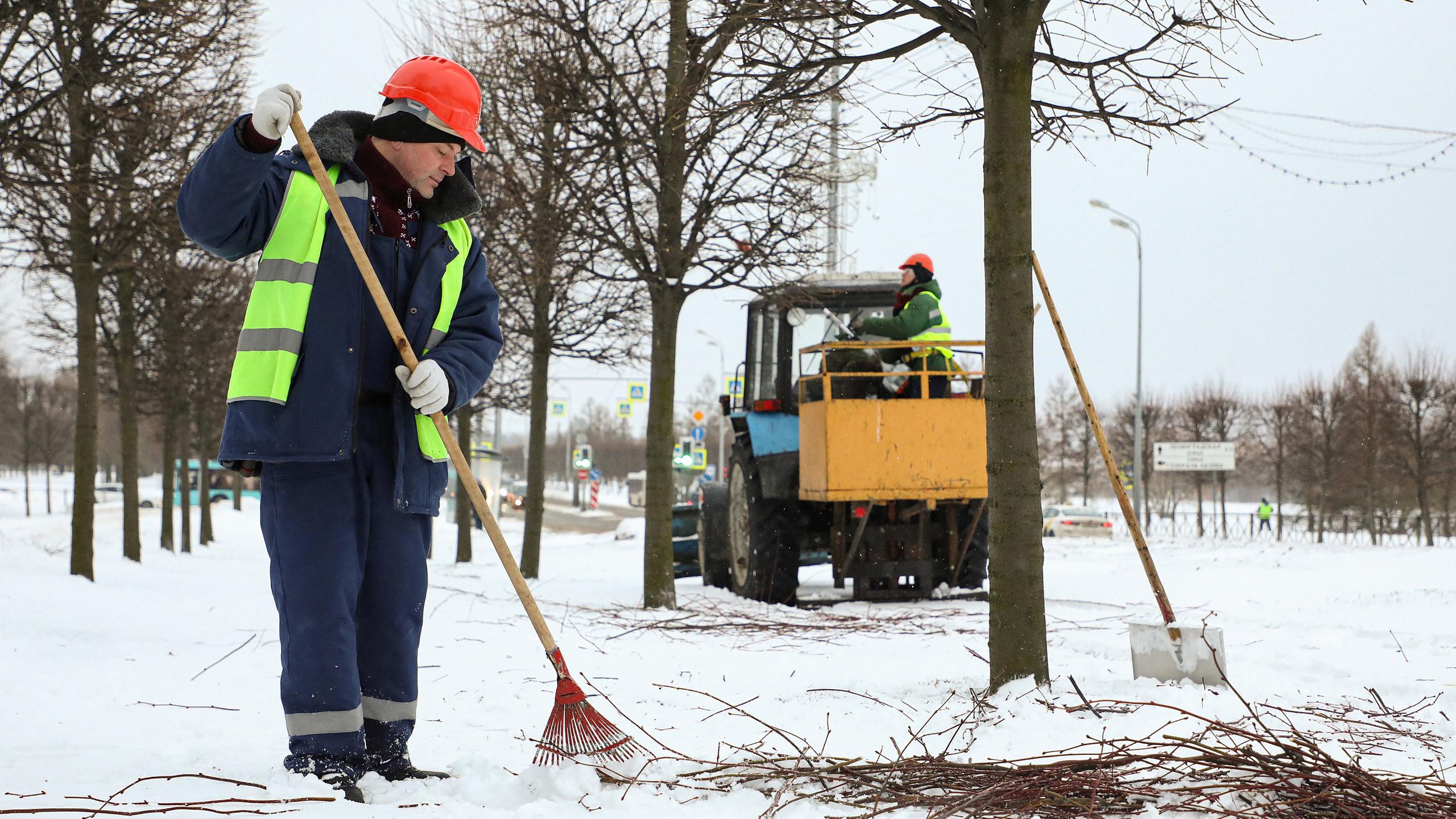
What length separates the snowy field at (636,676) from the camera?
114 inches

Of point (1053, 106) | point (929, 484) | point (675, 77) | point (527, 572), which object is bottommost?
point (527, 572)

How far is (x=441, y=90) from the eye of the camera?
9.90 ft

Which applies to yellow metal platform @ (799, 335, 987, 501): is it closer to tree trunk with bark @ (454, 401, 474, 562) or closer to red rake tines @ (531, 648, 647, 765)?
red rake tines @ (531, 648, 647, 765)

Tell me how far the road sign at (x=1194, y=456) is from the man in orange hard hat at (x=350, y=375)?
27748 millimetres

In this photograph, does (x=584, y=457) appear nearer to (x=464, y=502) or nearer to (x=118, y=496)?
(x=118, y=496)

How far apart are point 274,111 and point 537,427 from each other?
9845 millimetres

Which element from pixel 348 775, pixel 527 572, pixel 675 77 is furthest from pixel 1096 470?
pixel 348 775

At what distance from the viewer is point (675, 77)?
8547 mm

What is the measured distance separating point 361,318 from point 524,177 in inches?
370

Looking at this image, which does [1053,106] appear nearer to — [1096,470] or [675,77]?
[675,77]

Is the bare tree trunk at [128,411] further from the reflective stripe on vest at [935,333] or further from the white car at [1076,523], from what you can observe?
the white car at [1076,523]

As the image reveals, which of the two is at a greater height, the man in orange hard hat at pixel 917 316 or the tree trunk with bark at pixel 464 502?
the man in orange hard hat at pixel 917 316

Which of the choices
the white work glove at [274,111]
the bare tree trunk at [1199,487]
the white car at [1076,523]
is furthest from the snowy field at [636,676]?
the bare tree trunk at [1199,487]

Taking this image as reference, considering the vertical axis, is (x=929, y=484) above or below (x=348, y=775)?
above
